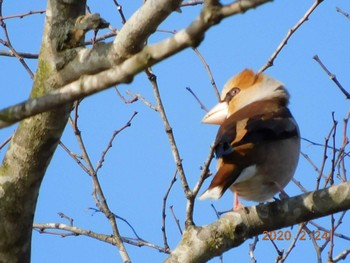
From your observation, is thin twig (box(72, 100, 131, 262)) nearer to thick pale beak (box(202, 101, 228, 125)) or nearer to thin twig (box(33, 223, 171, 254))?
thin twig (box(33, 223, 171, 254))

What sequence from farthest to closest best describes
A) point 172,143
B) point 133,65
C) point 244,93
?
point 244,93 < point 172,143 < point 133,65

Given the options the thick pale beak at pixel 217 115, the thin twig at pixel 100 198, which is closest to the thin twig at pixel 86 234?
the thin twig at pixel 100 198

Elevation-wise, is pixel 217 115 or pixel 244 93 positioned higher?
pixel 244 93

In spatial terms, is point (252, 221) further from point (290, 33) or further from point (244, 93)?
point (244, 93)

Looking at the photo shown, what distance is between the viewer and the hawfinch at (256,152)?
4859 mm

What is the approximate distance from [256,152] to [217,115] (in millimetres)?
1139

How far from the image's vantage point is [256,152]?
5066 millimetres

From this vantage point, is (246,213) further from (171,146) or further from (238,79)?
(238,79)

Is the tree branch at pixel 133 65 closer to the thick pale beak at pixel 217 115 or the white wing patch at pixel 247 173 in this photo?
the white wing patch at pixel 247 173

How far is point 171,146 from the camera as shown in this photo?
416 cm

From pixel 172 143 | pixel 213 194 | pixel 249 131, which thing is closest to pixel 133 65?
pixel 172 143

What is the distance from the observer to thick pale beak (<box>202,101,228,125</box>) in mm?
6104

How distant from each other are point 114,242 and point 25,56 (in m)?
1.69

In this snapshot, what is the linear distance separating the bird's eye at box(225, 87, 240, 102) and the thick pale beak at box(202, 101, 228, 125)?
0.16m
